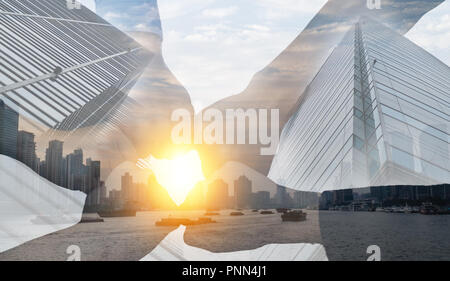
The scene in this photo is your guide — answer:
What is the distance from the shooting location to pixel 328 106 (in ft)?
45.5

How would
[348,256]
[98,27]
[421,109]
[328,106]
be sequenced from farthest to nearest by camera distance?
[98,27] < [328,106] < [421,109] < [348,256]

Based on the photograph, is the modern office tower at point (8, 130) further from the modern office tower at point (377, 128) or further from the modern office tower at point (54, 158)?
the modern office tower at point (377, 128)

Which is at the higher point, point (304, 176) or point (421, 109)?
point (421, 109)

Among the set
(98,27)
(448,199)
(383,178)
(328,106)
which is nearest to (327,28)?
(328,106)

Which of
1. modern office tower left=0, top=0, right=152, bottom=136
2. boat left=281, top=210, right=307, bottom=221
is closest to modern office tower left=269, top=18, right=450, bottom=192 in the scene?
boat left=281, top=210, right=307, bottom=221

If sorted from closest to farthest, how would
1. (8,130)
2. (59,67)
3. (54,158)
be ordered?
(59,67)
(8,130)
(54,158)

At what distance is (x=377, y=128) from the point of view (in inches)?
361

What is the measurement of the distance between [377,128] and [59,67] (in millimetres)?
6393

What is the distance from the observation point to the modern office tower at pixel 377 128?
28.4 feet

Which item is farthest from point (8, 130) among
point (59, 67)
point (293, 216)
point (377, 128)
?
point (293, 216)

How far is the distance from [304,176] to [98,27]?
1095 centimetres

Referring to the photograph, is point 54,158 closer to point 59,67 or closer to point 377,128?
point 59,67
